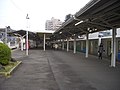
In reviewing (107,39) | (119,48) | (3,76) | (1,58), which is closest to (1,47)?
(1,58)

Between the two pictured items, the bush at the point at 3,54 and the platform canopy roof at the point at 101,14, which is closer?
the platform canopy roof at the point at 101,14

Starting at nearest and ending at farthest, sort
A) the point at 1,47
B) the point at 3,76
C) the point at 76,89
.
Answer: the point at 76,89
the point at 3,76
the point at 1,47

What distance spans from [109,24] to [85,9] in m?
4.61

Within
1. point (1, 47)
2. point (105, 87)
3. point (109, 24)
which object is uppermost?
point (109, 24)

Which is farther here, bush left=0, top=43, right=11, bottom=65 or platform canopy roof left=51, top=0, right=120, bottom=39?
bush left=0, top=43, right=11, bottom=65

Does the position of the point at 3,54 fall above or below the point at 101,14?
below

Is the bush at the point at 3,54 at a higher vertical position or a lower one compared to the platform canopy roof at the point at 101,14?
lower

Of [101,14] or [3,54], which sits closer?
[101,14]

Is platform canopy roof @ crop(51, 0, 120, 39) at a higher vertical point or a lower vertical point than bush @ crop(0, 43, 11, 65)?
higher

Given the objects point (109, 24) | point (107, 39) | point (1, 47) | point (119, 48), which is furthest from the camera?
point (107, 39)

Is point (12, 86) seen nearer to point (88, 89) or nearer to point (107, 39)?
point (88, 89)

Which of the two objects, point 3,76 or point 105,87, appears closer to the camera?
point 105,87

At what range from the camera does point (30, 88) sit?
8.30 metres

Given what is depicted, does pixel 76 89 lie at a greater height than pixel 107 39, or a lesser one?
lesser
